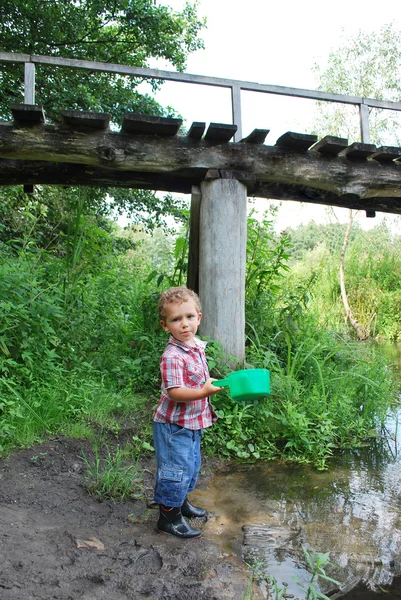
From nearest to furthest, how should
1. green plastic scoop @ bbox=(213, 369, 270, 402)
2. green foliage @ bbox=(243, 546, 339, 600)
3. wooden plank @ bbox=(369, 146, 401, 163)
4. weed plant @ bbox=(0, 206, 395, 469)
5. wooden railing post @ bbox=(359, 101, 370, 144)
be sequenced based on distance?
green foliage @ bbox=(243, 546, 339, 600) → green plastic scoop @ bbox=(213, 369, 270, 402) → weed plant @ bbox=(0, 206, 395, 469) → wooden plank @ bbox=(369, 146, 401, 163) → wooden railing post @ bbox=(359, 101, 370, 144)

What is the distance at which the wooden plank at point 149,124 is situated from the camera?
4.08m

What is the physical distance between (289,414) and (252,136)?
236cm

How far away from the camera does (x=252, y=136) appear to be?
4.45 metres

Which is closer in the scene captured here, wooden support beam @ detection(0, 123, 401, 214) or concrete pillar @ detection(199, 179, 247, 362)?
wooden support beam @ detection(0, 123, 401, 214)

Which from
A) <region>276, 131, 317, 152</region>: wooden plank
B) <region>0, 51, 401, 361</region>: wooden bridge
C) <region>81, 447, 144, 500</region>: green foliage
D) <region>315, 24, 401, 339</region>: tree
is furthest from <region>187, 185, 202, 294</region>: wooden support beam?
<region>315, 24, 401, 339</region>: tree

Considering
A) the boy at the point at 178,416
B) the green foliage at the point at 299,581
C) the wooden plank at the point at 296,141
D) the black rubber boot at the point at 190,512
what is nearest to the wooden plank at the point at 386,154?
the wooden plank at the point at 296,141

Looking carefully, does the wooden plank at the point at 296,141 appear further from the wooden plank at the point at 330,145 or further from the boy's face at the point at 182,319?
the boy's face at the point at 182,319

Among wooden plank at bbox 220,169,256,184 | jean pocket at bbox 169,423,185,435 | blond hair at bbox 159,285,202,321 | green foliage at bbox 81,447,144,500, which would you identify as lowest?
green foliage at bbox 81,447,144,500

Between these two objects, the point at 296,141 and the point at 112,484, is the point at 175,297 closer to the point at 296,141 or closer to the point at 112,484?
the point at 112,484

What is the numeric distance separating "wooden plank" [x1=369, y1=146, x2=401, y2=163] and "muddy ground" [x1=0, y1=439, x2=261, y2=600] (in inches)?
145

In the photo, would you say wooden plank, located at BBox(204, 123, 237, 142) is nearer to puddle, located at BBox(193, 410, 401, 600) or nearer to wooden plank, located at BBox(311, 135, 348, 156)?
wooden plank, located at BBox(311, 135, 348, 156)

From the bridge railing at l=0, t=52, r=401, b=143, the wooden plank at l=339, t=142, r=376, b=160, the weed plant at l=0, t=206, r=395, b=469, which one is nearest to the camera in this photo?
the weed plant at l=0, t=206, r=395, b=469

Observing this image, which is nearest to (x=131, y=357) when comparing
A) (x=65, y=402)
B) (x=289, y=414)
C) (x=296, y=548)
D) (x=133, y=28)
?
(x=65, y=402)

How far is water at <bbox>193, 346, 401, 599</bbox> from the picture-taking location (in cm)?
242
